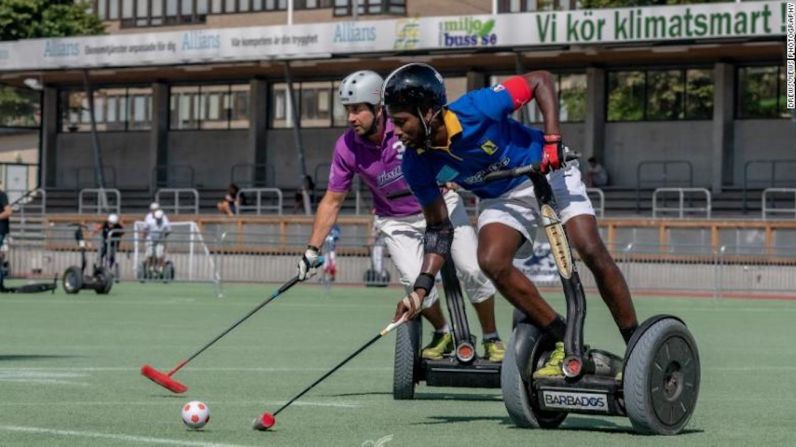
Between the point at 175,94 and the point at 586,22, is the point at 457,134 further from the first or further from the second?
the point at 175,94

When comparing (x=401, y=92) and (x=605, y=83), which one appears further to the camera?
(x=605, y=83)

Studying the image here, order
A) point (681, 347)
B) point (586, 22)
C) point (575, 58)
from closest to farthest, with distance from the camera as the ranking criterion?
point (681, 347) → point (586, 22) → point (575, 58)

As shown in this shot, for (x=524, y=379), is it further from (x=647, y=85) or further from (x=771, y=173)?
(x=647, y=85)

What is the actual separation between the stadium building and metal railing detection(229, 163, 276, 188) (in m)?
0.07

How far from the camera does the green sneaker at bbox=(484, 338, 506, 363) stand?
37.2 feet

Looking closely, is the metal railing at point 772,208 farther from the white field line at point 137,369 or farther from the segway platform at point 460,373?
the segway platform at point 460,373

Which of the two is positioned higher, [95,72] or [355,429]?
[95,72]

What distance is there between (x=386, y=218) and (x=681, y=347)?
4091 millimetres

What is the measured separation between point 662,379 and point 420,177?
1.84m

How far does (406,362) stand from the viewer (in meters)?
11.2

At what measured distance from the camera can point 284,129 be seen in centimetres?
5234

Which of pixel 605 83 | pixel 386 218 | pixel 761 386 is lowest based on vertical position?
pixel 761 386

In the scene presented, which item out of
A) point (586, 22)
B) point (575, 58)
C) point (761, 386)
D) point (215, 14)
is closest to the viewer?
point (761, 386)

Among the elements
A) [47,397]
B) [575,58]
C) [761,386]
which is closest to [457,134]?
[47,397]
